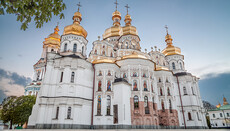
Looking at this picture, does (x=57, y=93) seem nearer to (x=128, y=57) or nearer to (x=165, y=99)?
(x=128, y=57)

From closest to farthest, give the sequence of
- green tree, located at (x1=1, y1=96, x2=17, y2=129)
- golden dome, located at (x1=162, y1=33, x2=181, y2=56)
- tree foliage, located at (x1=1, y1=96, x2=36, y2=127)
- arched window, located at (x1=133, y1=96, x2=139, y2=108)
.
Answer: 1. arched window, located at (x1=133, y1=96, x2=139, y2=108)
2. green tree, located at (x1=1, y1=96, x2=17, y2=129)
3. tree foliage, located at (x1=1, y1=96, x2=36, y2=127)
4. golden dome, located at (x1=162, y1=33, x2=181, y2=56)

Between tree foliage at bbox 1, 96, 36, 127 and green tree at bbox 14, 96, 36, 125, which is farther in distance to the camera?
green tree at bbox 14, 96, 36, 125

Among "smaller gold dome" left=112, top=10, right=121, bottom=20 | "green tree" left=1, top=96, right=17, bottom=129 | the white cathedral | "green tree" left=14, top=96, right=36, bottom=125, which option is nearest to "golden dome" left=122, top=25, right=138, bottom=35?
the white cathedral

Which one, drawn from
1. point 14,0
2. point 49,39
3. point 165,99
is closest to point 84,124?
point 165,99

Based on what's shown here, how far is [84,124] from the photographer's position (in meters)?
19.3

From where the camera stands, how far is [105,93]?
69.6 ft

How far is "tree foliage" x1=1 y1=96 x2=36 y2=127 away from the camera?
989 inches

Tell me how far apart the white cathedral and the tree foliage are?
7.86 m

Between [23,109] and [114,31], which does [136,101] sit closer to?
[23,109]

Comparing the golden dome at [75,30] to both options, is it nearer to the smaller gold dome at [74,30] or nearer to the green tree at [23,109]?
the smaller gold dome at [74,30]

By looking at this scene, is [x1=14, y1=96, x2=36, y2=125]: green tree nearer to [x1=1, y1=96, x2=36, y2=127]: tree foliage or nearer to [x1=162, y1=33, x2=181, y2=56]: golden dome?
[x1=1, y1=96, x2=36, y2=127]: tree foliage

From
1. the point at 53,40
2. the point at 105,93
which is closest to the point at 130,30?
the point at 105,93

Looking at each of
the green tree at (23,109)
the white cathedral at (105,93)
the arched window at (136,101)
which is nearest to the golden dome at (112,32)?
the white cathedral at (105,93)

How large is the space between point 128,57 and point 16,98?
21339 millimetres
